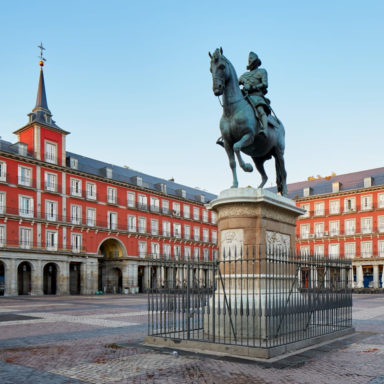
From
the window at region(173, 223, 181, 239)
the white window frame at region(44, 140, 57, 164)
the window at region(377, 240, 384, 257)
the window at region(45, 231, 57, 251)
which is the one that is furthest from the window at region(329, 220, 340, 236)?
the white window frame at region(44, 140, 57, 164)

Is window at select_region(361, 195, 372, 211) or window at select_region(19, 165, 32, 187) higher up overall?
window at select_region(19, 165, 32, 187)

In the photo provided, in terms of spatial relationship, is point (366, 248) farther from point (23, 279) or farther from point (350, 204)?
point (23, 279)

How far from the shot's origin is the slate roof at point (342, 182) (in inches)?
2274

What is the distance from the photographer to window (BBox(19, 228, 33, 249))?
128 ft

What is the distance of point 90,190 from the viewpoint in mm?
46469

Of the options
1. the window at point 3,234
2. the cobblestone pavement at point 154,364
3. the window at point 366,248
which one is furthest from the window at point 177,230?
the cobblestone pavement at point 154,364

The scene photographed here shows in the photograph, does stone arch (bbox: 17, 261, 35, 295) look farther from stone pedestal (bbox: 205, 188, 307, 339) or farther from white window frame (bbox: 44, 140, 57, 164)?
stone pedestal (bbox: 205, 188, 307, 339)

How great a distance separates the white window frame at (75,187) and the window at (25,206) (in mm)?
4767

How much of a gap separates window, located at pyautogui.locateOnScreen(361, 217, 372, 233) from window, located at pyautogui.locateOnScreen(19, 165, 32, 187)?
131ft

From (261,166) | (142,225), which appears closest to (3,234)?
(142,225)

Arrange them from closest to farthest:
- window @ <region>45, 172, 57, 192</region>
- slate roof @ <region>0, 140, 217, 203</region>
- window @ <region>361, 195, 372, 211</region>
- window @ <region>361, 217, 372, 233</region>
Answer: window @ <region>45, 172, 57, 192</region>, slate roof @ <region>0, 140, 217, 203</region>, window @ <region>361, 217, 372, 233</region>, window @ <region>361, 195, 372, 211</region>

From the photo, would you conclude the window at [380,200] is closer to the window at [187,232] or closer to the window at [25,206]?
the window at [187,232]

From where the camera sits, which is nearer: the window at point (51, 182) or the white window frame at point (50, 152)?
the window at point (51, 182)

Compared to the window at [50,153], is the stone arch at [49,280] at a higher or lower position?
lower
